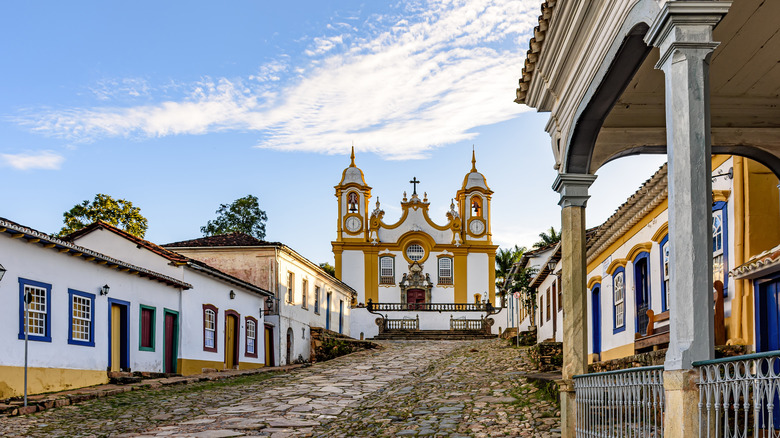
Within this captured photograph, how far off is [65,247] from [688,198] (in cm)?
1407

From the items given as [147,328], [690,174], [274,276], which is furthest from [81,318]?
[690,174]

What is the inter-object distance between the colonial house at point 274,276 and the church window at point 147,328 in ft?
28.5

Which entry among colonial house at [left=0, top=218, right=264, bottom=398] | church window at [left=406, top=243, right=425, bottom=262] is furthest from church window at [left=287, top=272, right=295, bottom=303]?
church window at [left=406, top=243, right=425, bottom=262]

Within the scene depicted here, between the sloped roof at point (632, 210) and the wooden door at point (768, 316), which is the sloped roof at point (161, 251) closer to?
the sloped roof at point (632, 210)

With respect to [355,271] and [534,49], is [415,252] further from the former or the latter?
[534,49]

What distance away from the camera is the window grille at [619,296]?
56.5 feet

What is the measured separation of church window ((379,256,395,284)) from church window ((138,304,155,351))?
94.1 ft

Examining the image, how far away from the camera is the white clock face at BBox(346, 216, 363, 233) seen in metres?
49.6

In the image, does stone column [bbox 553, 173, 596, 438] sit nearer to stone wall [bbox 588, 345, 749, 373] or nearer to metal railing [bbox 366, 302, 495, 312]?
stone wall [bbox 588, 345, 749, 373]

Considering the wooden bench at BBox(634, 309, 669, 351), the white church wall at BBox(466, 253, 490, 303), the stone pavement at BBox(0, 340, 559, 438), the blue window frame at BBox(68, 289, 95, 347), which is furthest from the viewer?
the white church wall at BBox(466, 253, 490, 303)

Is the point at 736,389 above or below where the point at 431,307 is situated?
above

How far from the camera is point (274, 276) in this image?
97.5 feet

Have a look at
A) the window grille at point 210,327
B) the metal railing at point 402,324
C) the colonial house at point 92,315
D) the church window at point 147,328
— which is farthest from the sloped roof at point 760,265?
the metal railing at point 402,324

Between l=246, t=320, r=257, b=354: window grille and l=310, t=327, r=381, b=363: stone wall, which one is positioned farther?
l=310, t=327, r=381, b=363: stone wall
